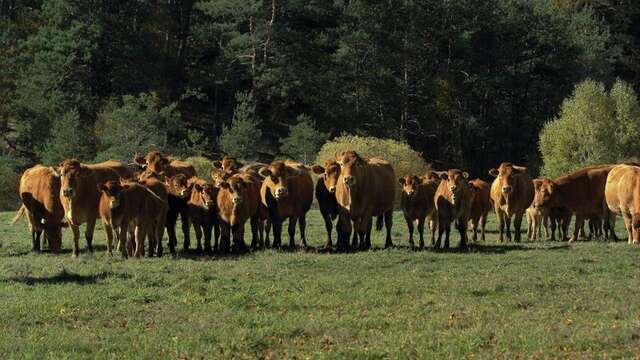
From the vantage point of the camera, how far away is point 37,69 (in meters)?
55.1

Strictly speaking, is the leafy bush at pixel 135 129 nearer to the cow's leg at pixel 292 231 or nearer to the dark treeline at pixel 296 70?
the dark treeline at pixel 296 70

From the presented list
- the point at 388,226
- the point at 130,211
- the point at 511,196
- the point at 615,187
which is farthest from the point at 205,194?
the point at 615,187

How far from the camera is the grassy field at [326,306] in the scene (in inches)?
432

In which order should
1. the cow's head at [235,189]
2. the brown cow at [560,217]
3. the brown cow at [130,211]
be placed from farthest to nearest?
the brown cow at [560,217] → the cow's head at [235,189] → the brown cow at [130,211]

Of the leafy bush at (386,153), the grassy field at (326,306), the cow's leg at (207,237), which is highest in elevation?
the leafy bush at (386,153)

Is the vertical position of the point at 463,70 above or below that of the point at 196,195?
above

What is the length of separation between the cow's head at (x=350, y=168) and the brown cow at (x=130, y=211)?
417cm

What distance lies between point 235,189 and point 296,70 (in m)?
39.0

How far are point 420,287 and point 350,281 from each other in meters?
1.27

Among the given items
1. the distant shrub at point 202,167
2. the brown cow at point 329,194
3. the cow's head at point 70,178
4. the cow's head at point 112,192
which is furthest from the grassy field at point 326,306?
the distant shrub at point 202,167

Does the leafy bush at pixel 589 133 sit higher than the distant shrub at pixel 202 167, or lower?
higher

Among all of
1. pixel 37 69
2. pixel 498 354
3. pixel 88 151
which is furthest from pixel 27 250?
pixel 37 69

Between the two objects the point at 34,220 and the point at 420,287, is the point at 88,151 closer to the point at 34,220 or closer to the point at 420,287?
the point at 34,220

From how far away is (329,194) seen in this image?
76.2 feet
